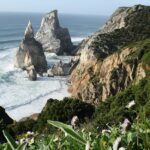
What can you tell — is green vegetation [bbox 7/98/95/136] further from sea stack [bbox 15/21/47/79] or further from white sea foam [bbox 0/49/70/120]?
sea stack [bbox 15/21/47/79]

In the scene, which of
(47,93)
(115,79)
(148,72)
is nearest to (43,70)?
(47,93)

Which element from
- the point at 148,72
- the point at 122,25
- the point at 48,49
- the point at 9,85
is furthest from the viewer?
the point at 48,49

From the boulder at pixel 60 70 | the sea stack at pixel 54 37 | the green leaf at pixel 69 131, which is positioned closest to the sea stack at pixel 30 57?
the boulder at pixel 60 70

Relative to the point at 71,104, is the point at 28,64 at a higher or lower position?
lower

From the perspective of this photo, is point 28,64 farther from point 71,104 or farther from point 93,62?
point 71,104

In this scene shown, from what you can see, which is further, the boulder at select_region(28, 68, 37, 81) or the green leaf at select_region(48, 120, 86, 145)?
the boulder at select_region(28, 68, 37, 81)

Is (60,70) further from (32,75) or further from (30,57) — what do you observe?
(30,57)

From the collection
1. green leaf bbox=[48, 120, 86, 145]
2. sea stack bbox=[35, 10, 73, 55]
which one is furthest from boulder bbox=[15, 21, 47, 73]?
green leaf bbox=[48, 120, 86, 145]

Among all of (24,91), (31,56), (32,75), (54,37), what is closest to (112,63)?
(24,91)
